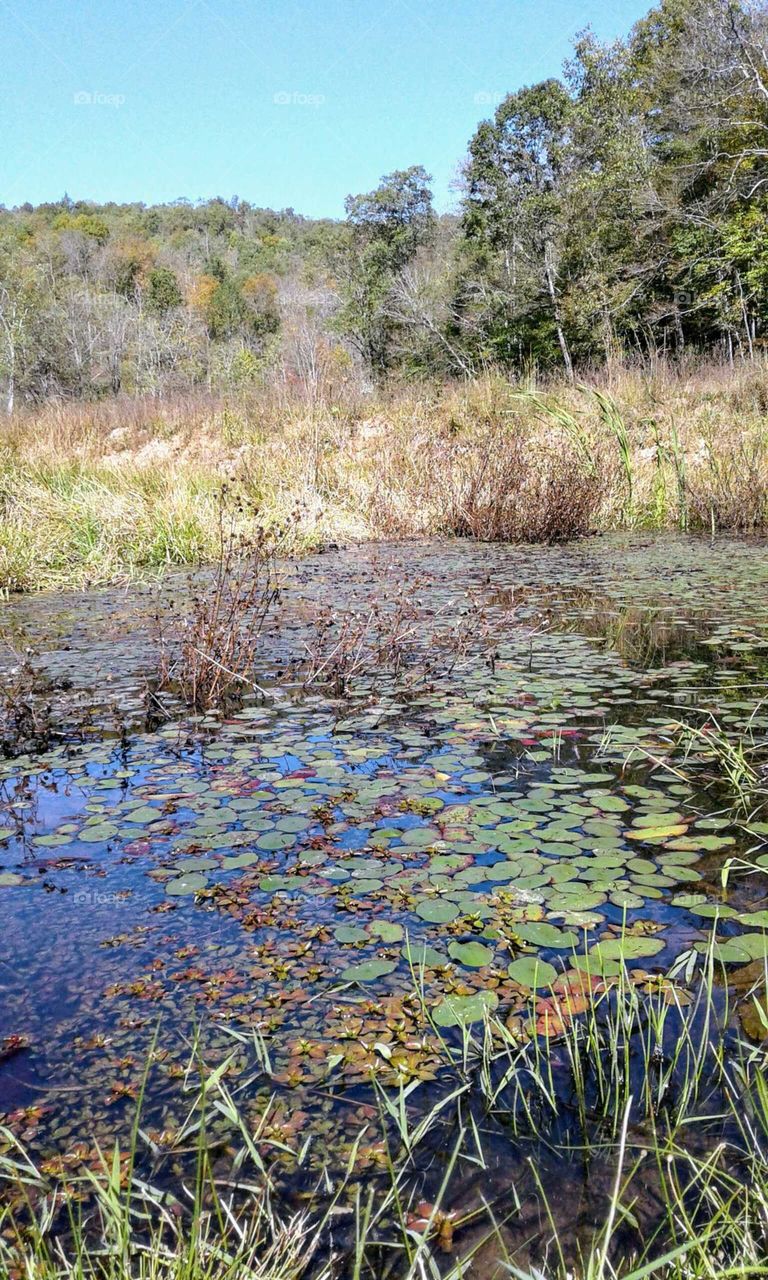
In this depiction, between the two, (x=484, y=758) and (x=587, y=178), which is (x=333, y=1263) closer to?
(x=484, y=758)

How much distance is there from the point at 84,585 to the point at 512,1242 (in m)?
6.50

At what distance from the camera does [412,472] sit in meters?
9.66

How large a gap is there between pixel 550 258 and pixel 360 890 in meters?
21.7

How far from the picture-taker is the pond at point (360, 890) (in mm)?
1359

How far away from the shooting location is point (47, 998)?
5.33 feet

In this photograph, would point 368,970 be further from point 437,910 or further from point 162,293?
point 162,293

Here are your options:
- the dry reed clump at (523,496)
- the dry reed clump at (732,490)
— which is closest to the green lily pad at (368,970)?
the dry reed clump at (523,496)

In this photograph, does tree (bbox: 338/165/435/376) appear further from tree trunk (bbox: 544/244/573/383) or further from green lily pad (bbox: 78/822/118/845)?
green lily pad (bbox: 78/822/118/845)

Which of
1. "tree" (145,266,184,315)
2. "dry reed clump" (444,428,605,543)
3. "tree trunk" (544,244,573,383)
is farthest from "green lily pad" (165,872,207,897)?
"tree" (145,266,184,315)

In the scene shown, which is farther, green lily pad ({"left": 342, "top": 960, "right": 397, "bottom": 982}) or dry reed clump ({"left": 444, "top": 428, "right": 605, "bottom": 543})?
dry reed clump ({"left": 444, "top": 428, "right": 605, "bottom": 543})

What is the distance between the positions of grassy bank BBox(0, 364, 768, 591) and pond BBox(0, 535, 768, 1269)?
4038 mm

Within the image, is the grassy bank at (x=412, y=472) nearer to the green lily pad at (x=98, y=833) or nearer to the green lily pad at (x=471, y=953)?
the green lily pad at (x=98, y=833)

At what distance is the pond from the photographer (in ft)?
4.46

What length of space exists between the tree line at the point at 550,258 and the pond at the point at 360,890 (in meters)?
9.82
